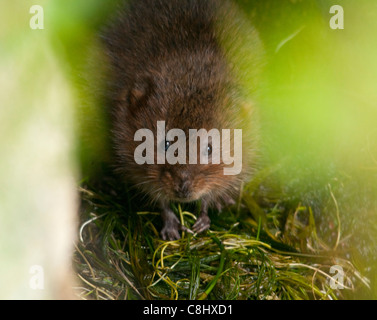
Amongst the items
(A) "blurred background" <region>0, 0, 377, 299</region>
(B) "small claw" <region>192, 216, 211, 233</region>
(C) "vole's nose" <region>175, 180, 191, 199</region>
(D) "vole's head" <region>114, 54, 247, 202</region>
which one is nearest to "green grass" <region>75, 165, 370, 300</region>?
(B) "small claw" <region>192, 216, 211, 233</region>

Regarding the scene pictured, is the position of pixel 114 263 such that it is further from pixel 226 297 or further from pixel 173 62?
pixel 173 62

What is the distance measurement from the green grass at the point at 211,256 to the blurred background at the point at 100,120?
15 cm

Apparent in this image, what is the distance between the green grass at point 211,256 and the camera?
2.91m

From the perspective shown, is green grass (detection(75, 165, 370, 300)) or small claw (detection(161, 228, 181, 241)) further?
small claw (detection(161, 228, 181, 241))

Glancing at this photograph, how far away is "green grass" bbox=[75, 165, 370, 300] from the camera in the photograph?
291 centimetres

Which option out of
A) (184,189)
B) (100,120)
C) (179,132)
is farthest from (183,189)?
(100,120)

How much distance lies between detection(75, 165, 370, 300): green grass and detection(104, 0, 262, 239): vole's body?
16 centimetres

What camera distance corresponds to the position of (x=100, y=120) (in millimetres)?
3234

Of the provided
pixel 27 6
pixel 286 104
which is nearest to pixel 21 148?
pixel 27 6

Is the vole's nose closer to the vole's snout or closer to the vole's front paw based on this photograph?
the vole's snout

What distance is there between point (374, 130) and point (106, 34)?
1880 millimetres

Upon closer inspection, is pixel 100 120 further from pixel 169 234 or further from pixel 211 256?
pixel 211 256

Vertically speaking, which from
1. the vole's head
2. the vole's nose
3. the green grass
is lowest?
the green grass

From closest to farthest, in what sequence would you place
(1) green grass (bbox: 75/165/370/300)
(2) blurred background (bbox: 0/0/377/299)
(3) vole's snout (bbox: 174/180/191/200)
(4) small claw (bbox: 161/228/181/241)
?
(2) blurred background (bbox: 0/0/377/299) < (3) vole's snout (bbox: 174/180/191/200) < (1) green grass (bbox: 75/165/370/300) < (4) small claw (bbox: 161/228/181/241)
